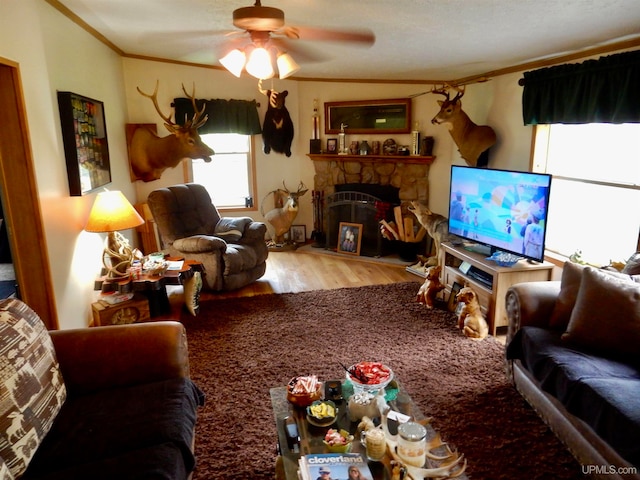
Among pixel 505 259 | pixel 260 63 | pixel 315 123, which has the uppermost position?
pixel 260 63

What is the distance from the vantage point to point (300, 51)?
12.3ft

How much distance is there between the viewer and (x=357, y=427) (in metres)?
1.76

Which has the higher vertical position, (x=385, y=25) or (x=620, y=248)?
(x=385, y=25)

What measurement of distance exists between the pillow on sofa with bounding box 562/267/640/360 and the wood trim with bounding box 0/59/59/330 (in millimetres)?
2944

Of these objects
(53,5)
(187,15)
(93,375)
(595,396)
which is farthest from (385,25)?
(93,375)

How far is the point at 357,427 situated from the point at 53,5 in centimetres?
319

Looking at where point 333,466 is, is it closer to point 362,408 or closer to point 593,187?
point 362,408

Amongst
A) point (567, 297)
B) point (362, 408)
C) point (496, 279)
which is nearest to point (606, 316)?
point (567, 297)

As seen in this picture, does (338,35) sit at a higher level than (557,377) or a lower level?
higher

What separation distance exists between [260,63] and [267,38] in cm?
16

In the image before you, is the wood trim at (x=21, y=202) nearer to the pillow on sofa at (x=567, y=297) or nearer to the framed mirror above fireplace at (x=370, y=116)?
the pillow on sofa at (x=567, y=297)

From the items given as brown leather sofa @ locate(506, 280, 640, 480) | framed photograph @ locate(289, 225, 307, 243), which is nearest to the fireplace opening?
framed photograph @ locate(289, 225, 307, 243)

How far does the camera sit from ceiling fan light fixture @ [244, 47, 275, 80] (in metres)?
2.39

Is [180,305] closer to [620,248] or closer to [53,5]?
[53,5]
